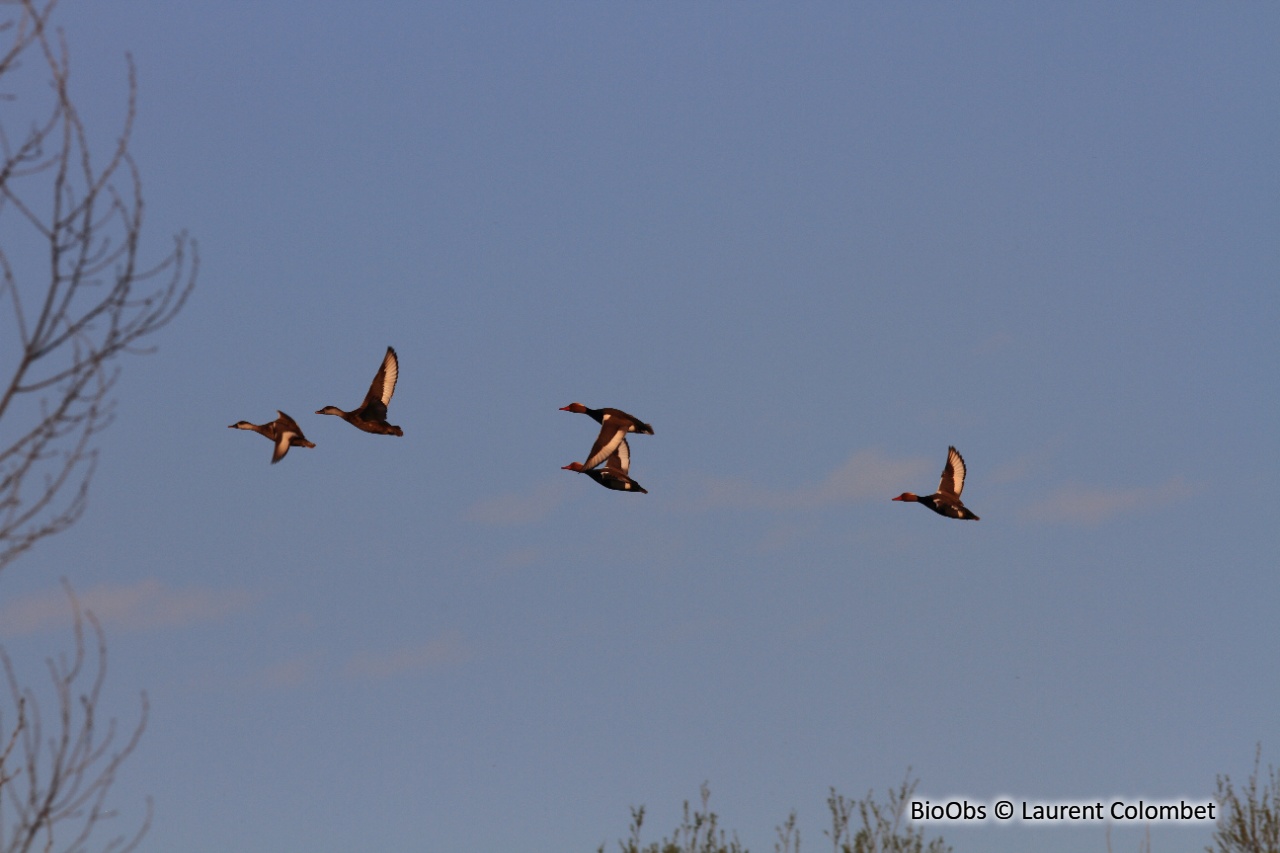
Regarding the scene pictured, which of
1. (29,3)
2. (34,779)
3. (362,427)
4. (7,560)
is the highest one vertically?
(362,427)

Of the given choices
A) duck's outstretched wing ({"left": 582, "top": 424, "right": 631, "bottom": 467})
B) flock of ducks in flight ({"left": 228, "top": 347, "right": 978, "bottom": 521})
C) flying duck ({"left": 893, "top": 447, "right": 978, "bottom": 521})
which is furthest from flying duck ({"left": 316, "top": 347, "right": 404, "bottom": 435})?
flying duck ({"left": 893, "top": 447, "right": 978, "bottom": 521})

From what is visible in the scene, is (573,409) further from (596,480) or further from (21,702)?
(21,702)

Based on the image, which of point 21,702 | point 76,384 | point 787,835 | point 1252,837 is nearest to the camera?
point 76,384

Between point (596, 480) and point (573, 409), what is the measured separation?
1.98m

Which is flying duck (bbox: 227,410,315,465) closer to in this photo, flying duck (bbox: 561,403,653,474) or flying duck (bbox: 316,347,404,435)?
flying duck (bbox: 316,347,404,435)

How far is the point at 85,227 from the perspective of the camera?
7.11 meters

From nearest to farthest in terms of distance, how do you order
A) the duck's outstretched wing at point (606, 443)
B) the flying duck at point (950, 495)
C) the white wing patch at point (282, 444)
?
the white wing patch at point (282, 444) < the duck's outstretched wing at point (606, 443) < the flying duck at point (950, 495)

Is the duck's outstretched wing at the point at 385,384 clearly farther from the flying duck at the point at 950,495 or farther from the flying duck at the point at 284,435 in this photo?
the flying duck at the point at 950,495

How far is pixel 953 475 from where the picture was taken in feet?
94.1

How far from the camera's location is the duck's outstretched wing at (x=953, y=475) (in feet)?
93.2

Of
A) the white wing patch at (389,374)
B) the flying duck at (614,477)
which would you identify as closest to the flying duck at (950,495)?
the flying duck at (614,477)

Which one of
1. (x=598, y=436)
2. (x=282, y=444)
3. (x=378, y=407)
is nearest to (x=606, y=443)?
(x=598, y=436)

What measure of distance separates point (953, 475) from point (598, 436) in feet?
22.2

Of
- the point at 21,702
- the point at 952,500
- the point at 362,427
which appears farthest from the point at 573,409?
the point at 21,702
